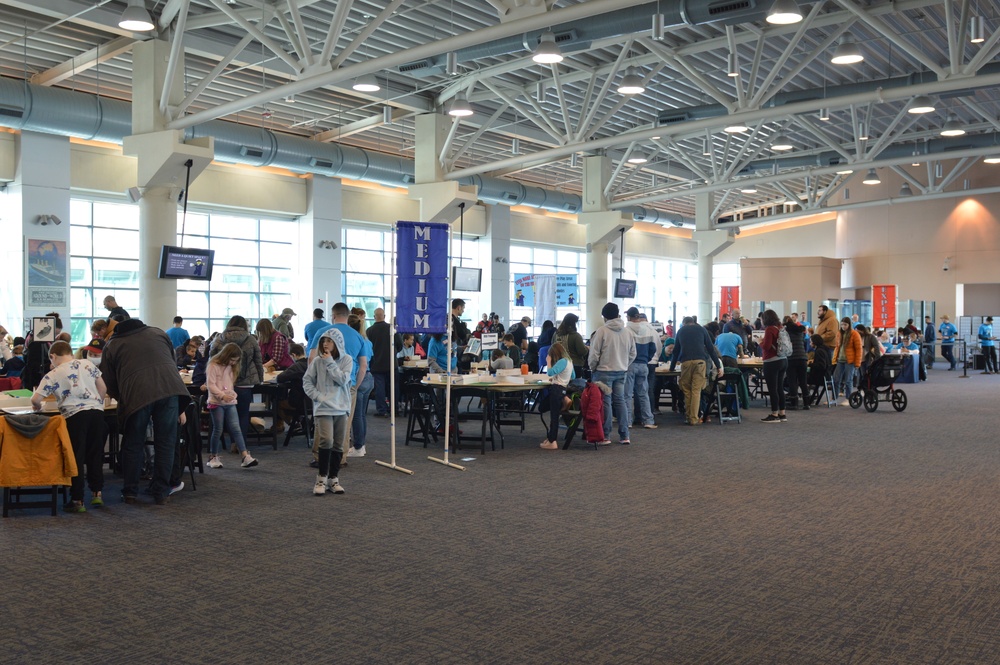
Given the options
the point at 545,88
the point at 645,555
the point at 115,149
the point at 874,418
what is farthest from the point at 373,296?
the point at 645,555

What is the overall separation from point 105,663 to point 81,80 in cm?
1354

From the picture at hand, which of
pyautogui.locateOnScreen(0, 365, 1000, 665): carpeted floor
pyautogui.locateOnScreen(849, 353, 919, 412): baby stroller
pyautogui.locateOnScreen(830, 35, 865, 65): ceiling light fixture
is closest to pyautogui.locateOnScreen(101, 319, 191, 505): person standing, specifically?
pyautogui.locateOnScreen(0, 365, 1000, 665): carpeted floor

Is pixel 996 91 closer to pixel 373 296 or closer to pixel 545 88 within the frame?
pixel 545 88

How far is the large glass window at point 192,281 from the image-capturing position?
17375mm

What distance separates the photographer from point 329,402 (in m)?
6.74

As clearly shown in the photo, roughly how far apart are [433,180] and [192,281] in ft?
20.4

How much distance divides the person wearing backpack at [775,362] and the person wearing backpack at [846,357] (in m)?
1.54

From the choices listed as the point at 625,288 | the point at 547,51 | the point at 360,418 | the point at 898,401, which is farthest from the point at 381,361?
the point at 625,288

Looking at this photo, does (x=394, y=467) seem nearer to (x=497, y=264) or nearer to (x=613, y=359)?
(x=613, y=359)

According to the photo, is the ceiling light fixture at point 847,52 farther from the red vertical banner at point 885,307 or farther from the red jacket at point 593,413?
the red vertical banner at point 885,307

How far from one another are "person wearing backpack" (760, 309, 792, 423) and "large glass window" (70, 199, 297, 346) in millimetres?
10448

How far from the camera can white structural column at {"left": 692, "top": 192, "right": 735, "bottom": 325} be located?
2516cm

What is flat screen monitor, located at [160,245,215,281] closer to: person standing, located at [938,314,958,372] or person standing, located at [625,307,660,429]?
person standing, located at [625,307,660,429]

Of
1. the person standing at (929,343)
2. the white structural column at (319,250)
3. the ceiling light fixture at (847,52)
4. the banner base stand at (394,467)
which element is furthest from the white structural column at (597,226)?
the banner base stand at (394,467)
